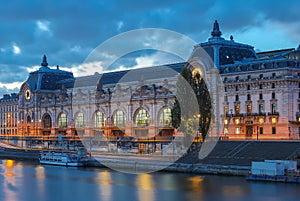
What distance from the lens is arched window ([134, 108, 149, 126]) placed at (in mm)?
127825

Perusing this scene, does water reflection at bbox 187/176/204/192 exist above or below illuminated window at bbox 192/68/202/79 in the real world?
below

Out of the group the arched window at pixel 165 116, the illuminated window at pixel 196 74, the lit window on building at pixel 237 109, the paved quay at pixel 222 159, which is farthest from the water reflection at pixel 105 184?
the arched window at pixel 165 116

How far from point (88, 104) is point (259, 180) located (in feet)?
260

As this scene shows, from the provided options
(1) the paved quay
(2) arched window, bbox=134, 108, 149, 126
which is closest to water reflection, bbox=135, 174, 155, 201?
(1) the paved quay

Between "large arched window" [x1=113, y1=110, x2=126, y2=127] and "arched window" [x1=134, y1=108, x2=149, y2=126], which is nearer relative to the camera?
"arched window" [x1=134, y1=108, x2=149, y2=126]

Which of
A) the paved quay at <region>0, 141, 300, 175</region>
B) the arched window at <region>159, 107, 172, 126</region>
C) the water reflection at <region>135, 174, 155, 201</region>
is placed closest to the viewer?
the water reflection at <region>135, 174, 155, 201</region>

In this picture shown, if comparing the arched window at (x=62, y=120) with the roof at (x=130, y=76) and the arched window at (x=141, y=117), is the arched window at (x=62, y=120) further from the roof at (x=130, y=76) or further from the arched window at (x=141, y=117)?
the arched window at (x=141, y=117)

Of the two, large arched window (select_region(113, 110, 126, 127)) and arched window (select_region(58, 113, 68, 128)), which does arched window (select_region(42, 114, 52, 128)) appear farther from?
large arched window (select_region(113, 110, 126, 127))

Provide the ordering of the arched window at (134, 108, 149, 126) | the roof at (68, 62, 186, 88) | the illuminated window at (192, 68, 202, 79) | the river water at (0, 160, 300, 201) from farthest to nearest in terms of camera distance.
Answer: the roof at (68, 62, 186, 88) → the arched window at (134, 108, 149, 126) → the illuminated window at (192, 68, 202, 79) → the river water at (0, 160, 300, 201)

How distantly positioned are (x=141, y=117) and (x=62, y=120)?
2961cm

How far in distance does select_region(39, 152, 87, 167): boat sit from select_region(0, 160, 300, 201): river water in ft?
43.9

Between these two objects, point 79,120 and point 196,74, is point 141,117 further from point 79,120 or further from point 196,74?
point 196,74

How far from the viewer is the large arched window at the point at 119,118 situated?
133m

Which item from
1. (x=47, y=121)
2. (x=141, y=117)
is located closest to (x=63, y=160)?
(x=141, y=117)
